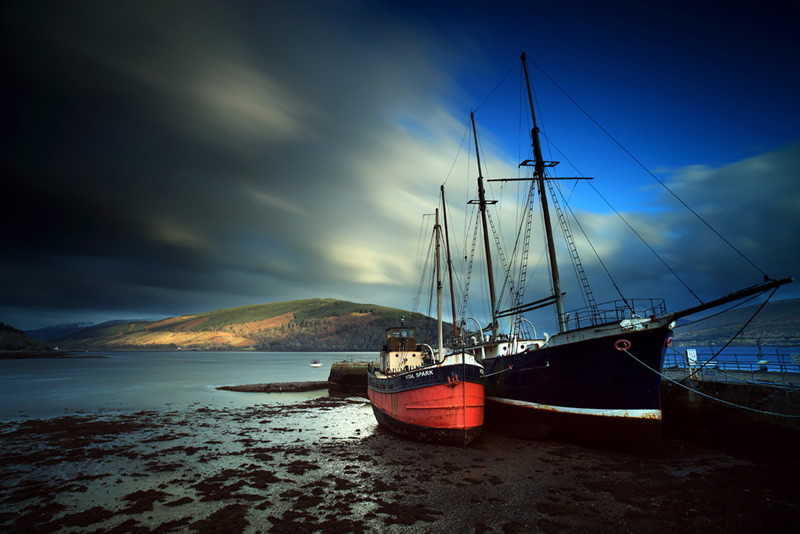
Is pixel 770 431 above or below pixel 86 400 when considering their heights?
above

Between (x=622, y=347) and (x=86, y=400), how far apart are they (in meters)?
52.4

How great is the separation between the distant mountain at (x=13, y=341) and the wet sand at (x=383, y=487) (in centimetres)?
23058

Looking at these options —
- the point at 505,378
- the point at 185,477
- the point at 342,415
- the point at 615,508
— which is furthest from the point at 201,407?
the point at 615,508

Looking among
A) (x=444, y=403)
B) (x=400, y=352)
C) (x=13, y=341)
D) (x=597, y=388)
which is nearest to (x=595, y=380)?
(x=597, y=388)

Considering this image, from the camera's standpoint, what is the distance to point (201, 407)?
117 feet

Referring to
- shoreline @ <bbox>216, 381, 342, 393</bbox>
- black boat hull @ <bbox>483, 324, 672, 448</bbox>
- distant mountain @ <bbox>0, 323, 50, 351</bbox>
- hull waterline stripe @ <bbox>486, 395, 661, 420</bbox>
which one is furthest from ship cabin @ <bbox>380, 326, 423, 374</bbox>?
distant mountain @ <bbox>0, 323, 50, 351</bbox>

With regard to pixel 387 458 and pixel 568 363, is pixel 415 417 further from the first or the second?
pixel 568 363

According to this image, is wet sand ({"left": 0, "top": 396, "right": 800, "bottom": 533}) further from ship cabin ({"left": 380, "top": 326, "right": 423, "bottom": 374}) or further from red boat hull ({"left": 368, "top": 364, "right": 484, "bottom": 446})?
ship cabin ({"left": 380, "top": 326, "right": 423, "bottom": 374})

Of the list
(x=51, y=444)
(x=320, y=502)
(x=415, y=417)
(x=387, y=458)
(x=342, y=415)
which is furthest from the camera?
(x=342, y=415)

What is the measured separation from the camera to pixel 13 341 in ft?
600

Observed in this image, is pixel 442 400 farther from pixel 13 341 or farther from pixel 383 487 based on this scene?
pixel 13 341

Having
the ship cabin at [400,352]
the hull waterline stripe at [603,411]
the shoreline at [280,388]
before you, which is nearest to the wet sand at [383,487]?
the hull waterline stripe at [603,411]

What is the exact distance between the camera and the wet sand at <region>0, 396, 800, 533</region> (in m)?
9.59

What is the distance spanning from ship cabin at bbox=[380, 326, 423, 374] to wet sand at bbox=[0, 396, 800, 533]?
4.99m
